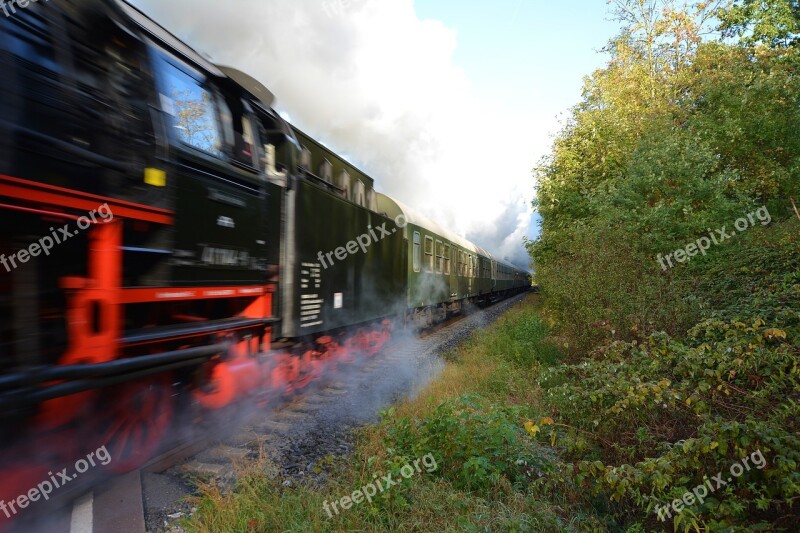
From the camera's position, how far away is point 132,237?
10.5 ft

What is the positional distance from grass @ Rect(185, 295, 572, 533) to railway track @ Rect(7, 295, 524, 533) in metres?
0.22

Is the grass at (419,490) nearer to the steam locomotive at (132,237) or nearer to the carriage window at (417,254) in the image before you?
the steam locomotive at (132,237)

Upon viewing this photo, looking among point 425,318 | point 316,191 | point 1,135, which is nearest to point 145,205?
point 1,135

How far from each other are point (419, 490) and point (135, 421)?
2.20m

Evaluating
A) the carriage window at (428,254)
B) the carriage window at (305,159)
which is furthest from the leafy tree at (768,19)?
the carriage window at (305,159)

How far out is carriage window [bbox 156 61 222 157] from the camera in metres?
3.54

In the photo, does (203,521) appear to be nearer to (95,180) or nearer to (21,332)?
(21,332)

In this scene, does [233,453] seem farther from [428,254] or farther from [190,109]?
[428,254]

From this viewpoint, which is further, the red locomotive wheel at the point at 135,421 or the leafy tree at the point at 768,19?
the leafy tree at the point at 768,19

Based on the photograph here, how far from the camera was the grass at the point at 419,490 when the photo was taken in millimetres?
2930

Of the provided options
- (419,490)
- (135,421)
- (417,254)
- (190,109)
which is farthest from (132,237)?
(417,254)

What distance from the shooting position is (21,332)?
237cm

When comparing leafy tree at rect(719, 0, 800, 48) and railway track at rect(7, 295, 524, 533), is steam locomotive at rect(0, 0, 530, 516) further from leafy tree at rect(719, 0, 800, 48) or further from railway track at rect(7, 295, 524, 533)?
leafy tree at rect(719, 0, 800, 48)

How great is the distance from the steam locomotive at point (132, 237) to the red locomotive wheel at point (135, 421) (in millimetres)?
12
